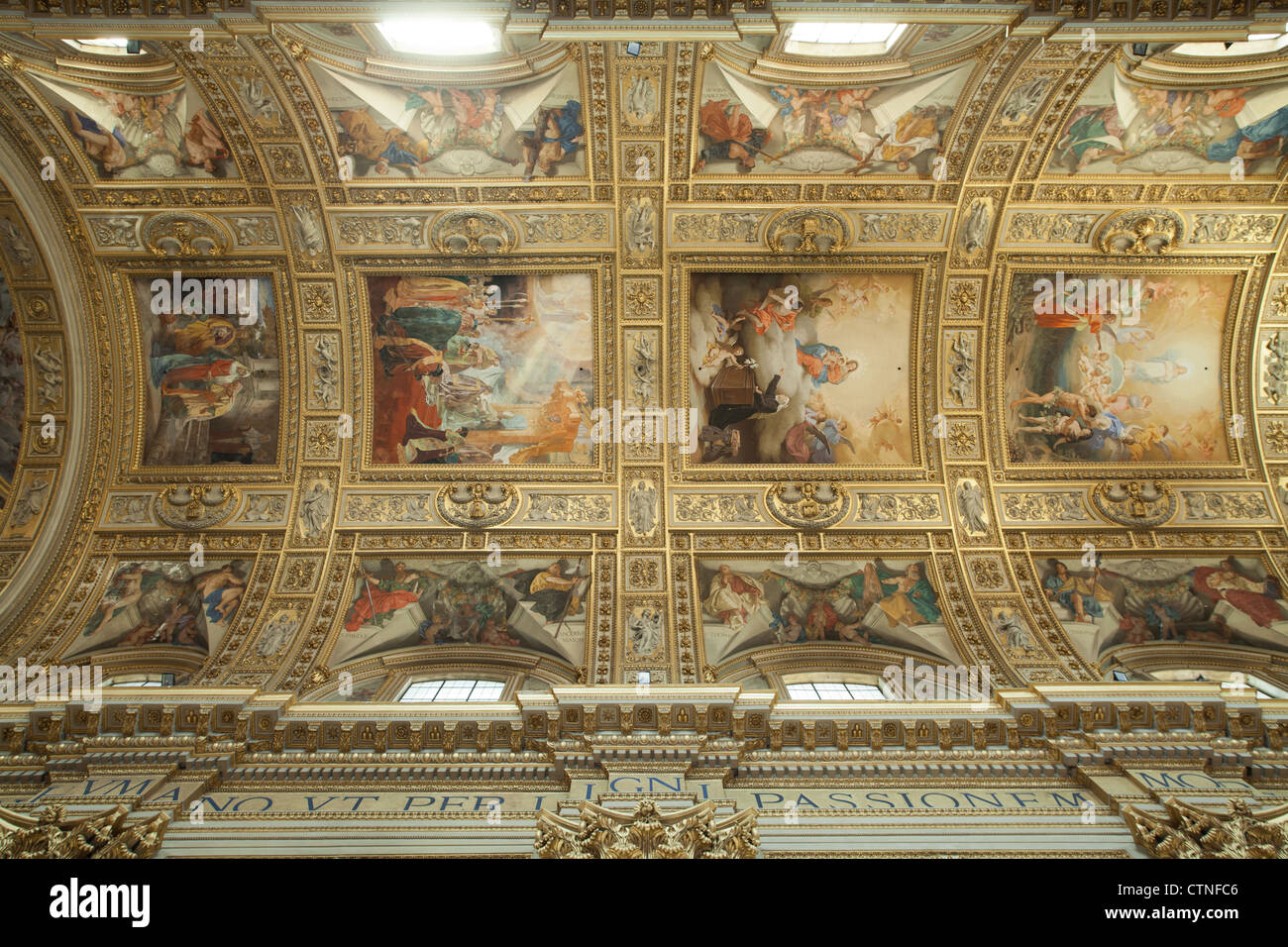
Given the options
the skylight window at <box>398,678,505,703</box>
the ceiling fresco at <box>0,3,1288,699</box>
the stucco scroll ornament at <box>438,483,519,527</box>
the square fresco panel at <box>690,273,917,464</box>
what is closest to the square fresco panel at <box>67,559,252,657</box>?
the ceiling fresco at <box>0,3,1288,699</box>

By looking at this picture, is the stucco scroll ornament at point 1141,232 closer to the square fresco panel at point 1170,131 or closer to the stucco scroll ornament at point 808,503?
the square fresco panel at point 1170,131

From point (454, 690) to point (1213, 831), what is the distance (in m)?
10.3

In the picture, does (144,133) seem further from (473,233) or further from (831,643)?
(831,643)

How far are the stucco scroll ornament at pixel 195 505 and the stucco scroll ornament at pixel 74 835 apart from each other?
6.19 meters

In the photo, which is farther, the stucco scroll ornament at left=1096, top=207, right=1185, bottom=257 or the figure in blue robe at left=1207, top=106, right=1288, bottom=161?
A: the stucco scroll ornament at left=1096, top=207, right=1185, bottom=257

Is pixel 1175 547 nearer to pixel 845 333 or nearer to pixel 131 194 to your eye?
pixel 845 333

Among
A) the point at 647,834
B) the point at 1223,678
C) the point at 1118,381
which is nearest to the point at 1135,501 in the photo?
the point at 1118,381

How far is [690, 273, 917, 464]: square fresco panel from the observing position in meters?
14.9

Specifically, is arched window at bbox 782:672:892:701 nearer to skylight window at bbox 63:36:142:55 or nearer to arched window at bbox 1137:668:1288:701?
arched window at bbox 1137:668:1288:701

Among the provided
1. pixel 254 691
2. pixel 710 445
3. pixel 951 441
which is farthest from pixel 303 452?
pixel 951 441

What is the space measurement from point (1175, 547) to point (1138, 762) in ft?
18.5

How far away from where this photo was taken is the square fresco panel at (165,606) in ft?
43.1

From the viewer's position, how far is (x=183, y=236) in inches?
550

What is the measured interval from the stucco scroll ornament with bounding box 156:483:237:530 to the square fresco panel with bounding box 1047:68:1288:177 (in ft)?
51.6
